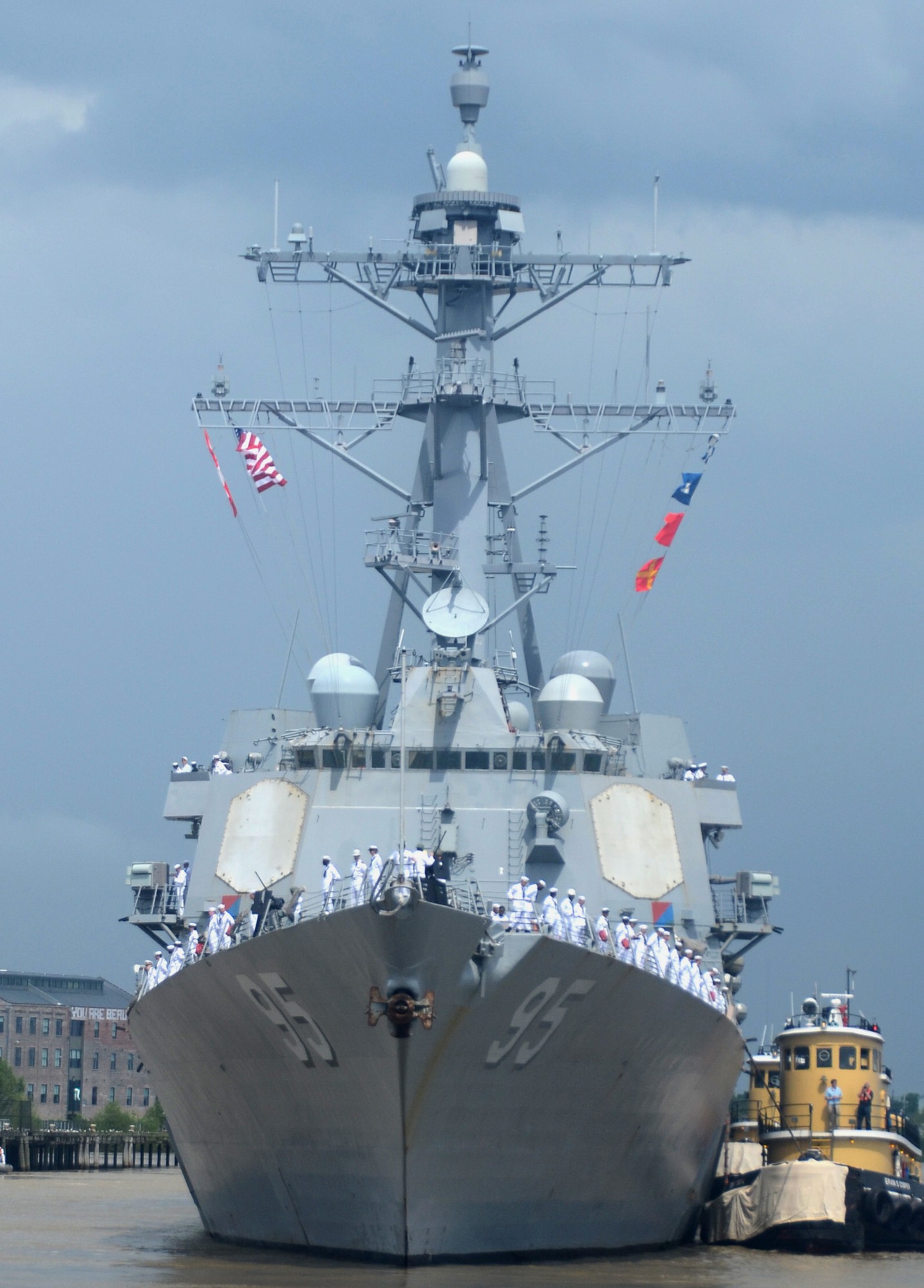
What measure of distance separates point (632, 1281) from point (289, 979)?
3.89 meters

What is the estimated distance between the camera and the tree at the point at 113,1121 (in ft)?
205

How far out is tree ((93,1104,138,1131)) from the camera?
205 feet

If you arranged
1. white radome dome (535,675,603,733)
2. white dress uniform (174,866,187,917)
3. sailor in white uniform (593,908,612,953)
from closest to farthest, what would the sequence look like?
1. sailor in white uniform (593,908,612,953)
2. white radome dome (535,675,603,733)
3. white dress uniform (174,866,187,917)

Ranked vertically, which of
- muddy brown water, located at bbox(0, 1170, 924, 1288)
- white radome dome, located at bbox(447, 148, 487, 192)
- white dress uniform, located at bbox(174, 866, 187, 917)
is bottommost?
muddy brown water, located at bbox(0, 1170, 924, 1288)

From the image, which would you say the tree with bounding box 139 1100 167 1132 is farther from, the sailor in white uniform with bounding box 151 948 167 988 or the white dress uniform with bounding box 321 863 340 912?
the white dress uniform with bounding box 321 863 340 912

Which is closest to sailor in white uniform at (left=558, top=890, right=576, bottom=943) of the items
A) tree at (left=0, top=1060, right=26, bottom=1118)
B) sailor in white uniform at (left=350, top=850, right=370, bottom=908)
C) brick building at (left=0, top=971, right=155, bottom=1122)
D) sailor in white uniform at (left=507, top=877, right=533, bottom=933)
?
sailor in white uniform at (left=507, top=877, right=533, bottom=933)

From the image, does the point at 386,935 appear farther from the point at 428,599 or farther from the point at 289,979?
the point at 428,599

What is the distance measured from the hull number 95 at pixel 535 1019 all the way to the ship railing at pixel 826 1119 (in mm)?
6587

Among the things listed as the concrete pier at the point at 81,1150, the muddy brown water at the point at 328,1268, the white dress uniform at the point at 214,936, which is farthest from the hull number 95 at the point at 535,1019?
the concrete pier at the point at 81,1150

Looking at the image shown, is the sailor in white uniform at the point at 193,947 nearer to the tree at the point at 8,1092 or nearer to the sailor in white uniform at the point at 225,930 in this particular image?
the sailor in white uniform at the point at 225,930

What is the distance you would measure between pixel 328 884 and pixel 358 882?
24.0 inches

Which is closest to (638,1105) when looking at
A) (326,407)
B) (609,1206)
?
(609,1206)

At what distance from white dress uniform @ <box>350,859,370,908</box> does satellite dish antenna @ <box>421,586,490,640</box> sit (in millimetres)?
4444

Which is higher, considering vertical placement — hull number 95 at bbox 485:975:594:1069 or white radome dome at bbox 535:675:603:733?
white radome dome at bbox 535:675:603:733
